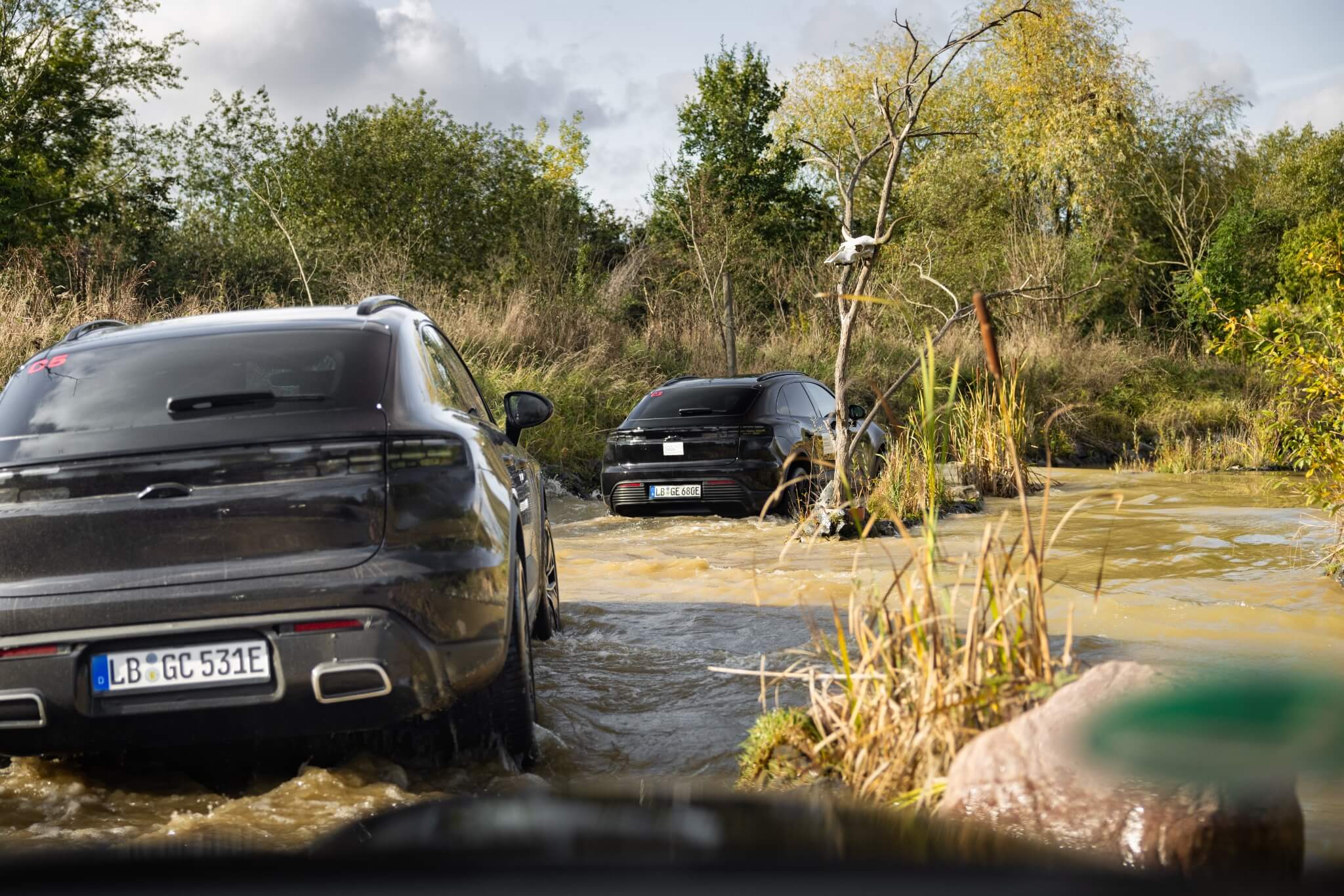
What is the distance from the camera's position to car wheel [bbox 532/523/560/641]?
20.5 ft

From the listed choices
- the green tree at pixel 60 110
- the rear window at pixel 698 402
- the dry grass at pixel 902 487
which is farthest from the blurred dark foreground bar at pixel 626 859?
the green tree at pixel 60 110

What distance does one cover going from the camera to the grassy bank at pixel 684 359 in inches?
639

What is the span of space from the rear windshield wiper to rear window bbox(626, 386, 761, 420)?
315 inches

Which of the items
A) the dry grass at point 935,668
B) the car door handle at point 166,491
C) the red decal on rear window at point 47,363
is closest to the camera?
the dry grass at point 935,668

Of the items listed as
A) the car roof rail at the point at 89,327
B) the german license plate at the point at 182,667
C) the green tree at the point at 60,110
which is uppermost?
the green tree at the point at 60,110

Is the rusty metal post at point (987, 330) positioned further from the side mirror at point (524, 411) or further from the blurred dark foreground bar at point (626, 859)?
the side mirror at point (524, 411)

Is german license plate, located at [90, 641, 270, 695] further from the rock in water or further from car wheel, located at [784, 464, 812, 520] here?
car wheel, located at [784, 464, 812, 520]

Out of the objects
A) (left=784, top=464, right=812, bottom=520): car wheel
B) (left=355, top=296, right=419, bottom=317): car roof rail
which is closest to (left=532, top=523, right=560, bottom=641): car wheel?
(left=355, top=296, right=419, bottom=317): car roof rail

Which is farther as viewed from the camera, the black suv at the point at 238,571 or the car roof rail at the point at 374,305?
the car roof rail at the point at 374,305

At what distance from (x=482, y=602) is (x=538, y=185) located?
3026 cm

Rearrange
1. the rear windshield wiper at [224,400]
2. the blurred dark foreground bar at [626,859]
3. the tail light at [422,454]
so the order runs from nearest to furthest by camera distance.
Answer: the blurred dark foreground bar at [626,859]
the tail light at [422,454]
the rear windshield wiper at [224,400]

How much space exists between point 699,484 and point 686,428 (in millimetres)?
573

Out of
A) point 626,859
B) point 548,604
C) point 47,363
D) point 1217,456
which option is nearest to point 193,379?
point 47,363

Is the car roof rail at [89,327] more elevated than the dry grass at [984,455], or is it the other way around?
the car roof rail at [89,327]
